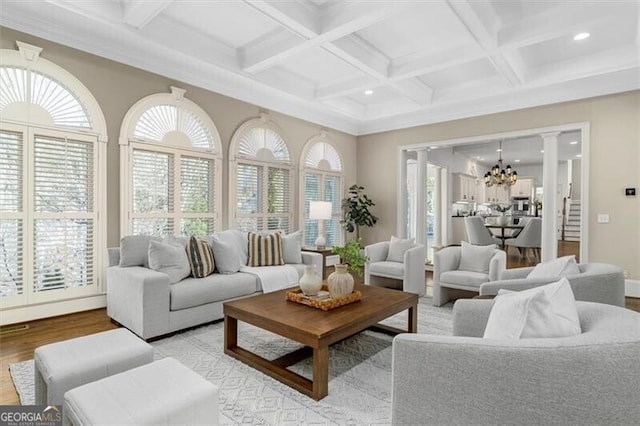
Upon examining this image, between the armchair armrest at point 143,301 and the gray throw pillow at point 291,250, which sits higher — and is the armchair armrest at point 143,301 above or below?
below

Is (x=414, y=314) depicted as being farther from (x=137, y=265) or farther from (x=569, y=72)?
(x=569, y=72)

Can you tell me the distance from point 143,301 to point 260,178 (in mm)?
2926

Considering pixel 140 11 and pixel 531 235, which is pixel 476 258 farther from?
pixel 140 11

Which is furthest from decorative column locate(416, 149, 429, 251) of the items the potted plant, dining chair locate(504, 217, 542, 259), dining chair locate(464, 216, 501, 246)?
dining chair locate(504, 217, 542, 259)

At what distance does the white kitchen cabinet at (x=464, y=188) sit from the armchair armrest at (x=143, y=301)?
9.09 m

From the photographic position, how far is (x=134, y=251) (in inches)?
133

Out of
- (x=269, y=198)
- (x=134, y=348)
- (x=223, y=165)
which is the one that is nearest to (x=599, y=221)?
(x=269, y=198)

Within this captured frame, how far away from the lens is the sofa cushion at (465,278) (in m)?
3.75

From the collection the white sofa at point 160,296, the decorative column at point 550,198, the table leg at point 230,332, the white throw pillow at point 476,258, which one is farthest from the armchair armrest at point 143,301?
the decorative column at point 550,198

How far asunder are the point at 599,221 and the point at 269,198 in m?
4.90

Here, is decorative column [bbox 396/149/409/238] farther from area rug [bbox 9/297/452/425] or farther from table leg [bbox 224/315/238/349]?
table leg [bbox 224/315/238/349]

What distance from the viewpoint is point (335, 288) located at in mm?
2725

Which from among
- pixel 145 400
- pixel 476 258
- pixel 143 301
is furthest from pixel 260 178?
pixel 145 400

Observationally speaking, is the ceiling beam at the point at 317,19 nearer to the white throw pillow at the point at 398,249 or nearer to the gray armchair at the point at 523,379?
the white throw pillow at the point at 398,249
